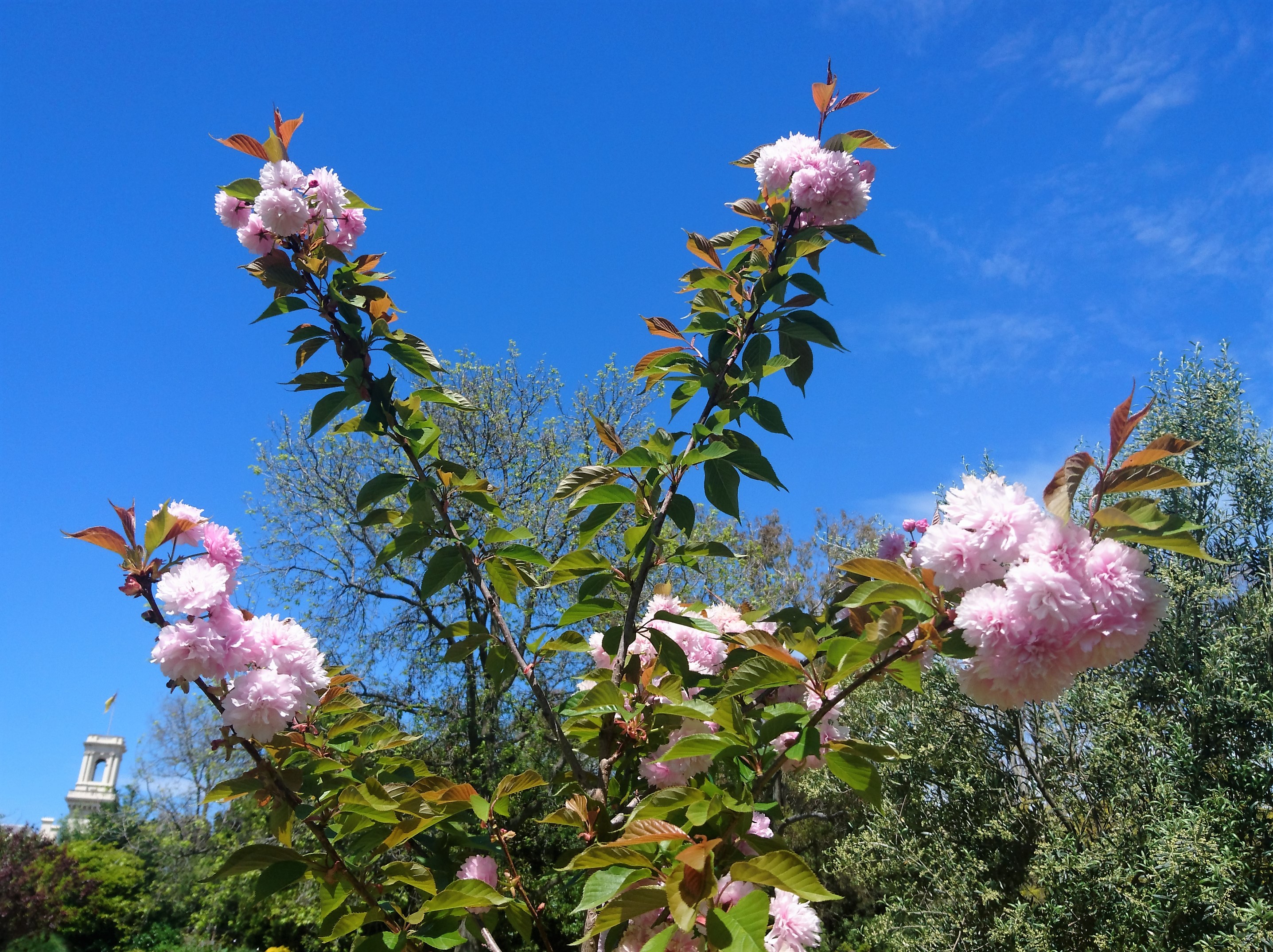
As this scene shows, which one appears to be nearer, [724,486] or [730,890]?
[730,890]

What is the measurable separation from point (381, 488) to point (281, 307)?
0.48 m

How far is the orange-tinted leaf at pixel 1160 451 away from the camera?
864mm

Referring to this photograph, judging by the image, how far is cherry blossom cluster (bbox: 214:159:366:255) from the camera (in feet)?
5.74

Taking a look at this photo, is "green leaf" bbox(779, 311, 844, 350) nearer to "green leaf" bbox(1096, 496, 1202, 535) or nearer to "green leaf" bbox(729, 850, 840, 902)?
"green leaf" bbox(1096, 496, 1202, 535)

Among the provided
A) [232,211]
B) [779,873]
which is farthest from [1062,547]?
[232,211]

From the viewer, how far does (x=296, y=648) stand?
1.46 metres

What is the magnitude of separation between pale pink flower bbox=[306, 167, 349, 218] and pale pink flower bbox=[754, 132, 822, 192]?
1035 millimetres

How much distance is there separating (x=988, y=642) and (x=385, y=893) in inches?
54.0

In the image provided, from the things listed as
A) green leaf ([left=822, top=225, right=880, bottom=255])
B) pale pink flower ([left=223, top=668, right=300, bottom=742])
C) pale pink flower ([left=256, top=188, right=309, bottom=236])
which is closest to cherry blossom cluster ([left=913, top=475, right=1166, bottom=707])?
green leaf ([left=822, top=225, right=880, bottom=255])

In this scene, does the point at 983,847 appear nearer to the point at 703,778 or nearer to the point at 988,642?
the point at 703,778

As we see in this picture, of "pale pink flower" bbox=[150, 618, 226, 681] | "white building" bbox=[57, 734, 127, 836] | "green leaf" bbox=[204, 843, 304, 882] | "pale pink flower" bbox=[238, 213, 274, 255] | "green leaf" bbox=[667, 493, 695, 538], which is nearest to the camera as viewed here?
"pale pink flower" bbox=[150, 618, 226, 681]

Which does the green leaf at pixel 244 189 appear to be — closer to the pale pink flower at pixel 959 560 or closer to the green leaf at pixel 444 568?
the green leaf at pixel 444 568

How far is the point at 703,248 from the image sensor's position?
5.89ft

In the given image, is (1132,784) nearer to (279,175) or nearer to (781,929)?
(781,929)
